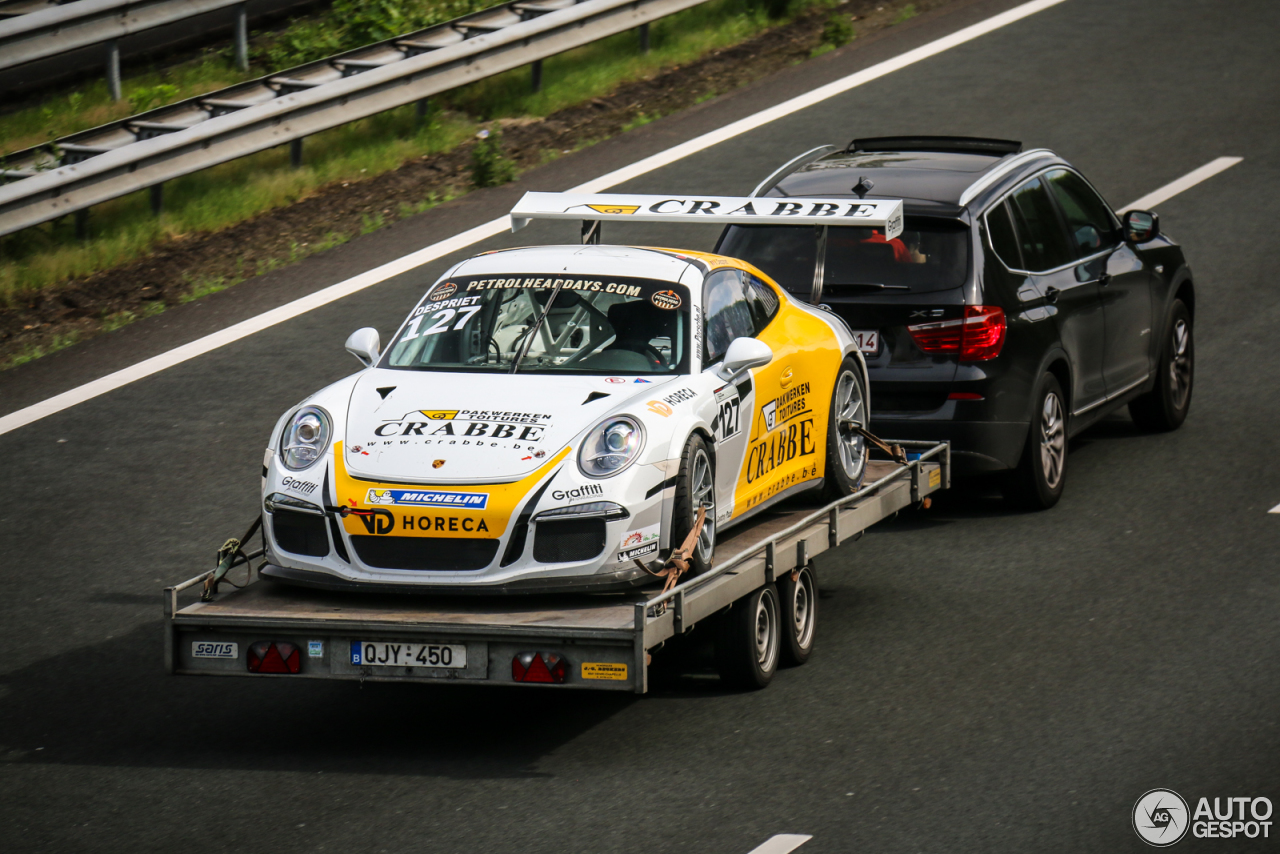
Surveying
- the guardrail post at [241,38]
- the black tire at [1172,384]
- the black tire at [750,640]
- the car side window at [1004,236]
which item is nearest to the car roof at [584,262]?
the black tire at [750,640]

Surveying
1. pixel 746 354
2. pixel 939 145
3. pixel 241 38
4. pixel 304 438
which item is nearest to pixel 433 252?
pixel 241 38

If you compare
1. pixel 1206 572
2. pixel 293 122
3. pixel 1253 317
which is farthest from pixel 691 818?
pixel 293 122

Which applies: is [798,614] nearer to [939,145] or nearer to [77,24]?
[939,145]

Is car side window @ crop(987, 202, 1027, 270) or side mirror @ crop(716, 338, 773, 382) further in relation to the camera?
car side window @ crop(987, 202, 1027, 270)

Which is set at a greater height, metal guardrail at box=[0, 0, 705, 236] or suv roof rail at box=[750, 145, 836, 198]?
suv roof rail at box=[750, 145, 836, 198]

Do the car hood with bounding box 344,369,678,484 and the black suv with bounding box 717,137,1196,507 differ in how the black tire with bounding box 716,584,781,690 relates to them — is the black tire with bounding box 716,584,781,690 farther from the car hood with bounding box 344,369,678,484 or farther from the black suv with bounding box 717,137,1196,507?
the black suv with bounding box 717,137,1196,507

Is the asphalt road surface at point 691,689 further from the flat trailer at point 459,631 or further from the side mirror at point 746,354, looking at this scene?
the side mirror at point 746,354

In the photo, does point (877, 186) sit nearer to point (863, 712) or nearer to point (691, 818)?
point (863, 712)

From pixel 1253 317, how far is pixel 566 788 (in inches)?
359

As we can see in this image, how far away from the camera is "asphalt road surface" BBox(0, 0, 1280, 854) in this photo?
698 centimetres

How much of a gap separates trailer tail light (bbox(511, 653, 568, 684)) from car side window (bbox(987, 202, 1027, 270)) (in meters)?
4.82

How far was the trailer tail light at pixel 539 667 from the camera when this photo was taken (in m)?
7.22

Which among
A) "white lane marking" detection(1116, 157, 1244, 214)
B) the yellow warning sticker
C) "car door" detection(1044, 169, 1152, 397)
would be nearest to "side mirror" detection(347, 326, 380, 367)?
the yellow warning sticker

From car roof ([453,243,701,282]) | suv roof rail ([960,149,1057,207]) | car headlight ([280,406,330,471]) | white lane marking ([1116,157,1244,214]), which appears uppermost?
car roof ([453,243,701,282])
